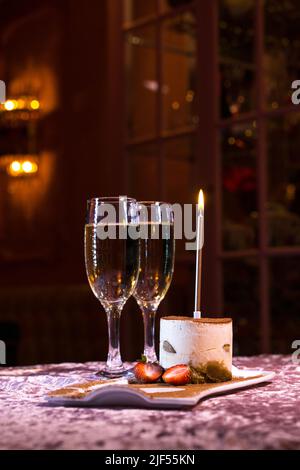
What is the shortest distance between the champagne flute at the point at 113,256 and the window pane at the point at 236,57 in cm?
241

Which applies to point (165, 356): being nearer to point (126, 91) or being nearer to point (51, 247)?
point (126, 91)

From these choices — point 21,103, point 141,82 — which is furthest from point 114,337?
point 21,103

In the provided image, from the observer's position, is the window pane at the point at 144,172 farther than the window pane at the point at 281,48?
Yes

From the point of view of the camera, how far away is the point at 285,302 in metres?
3.34

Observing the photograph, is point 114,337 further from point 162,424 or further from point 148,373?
point 162,424

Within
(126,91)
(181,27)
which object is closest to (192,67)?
(181,27)

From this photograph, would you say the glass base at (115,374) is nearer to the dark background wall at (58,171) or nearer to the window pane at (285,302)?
the window pane at (285,302)

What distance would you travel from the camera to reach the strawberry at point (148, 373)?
893 millimetres

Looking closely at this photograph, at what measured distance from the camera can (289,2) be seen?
11.2 feet

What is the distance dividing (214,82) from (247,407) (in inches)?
109

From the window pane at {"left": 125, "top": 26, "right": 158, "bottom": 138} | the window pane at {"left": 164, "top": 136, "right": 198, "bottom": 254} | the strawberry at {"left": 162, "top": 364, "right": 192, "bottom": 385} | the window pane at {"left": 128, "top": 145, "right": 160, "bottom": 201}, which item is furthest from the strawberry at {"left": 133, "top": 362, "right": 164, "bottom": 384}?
the window pane at {"left": 125, "top": 26, "right": 158, "bottom": 138}

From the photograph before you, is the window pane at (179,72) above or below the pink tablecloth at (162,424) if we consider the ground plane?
above

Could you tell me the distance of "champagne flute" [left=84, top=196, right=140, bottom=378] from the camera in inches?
38.7

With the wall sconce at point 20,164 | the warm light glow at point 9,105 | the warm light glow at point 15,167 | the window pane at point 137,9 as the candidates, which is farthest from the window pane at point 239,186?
the warm light glow at point 9,105
